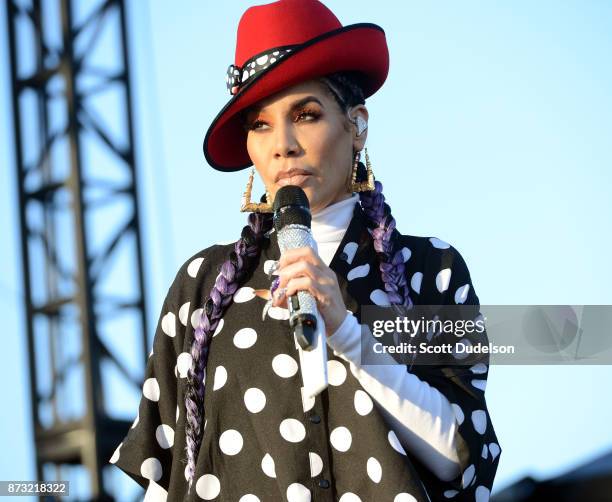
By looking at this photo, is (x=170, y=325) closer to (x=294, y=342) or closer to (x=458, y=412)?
(x=294, y=342)

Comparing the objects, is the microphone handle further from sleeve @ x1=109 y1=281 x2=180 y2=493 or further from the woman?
sleeve @ x1=109 y1=281 x2=180 y2=493

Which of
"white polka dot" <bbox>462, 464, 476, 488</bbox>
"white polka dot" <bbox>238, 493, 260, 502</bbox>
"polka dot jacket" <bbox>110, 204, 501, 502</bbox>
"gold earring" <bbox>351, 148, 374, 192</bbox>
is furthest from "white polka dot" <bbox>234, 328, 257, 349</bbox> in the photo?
"white polka dot" <bbox>462, 464, 476, 488</bbox>

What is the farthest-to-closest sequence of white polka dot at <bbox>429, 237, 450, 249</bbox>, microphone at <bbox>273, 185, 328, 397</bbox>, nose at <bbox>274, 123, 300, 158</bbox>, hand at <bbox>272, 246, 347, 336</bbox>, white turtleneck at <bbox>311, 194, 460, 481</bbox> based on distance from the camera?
1. white polka dot at <bbox>429, 237, 450, 249</bbox>
2. nose at <bbox>274, 123, 300, 158</bbox>
3. white turtleneck at <bbox>311, 194, 460, 481</bbox>
4. hand at <bbox>272, 246, 347, 336</bbox>
5. microphone at <bbox>273, 185, 328, 397</bbox>

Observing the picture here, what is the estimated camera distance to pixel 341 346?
2354 mm

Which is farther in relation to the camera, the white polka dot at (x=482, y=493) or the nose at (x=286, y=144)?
the nose at (x=286, y=144)

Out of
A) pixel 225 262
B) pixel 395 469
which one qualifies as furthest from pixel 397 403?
pixel 225 262

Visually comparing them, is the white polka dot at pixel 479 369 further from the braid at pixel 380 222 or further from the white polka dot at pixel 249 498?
the white polka dot at pixel 249 498

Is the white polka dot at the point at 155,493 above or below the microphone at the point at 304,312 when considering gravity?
below

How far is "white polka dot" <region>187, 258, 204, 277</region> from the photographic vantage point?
2873 millimetres

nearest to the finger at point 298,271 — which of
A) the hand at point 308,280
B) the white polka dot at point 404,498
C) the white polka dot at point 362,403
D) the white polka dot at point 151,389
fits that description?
the hand at point 308,280

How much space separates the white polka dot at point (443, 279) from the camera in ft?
8.87

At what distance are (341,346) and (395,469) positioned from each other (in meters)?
0.28

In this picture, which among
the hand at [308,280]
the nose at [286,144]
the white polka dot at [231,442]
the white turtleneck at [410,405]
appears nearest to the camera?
the hand at [308,280]

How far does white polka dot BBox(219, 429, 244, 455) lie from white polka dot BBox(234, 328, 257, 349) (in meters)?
0.19
